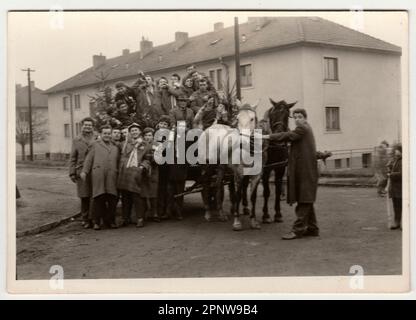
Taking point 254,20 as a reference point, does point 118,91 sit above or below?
below

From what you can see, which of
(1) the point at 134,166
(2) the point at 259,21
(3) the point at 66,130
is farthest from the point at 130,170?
(2) the point at 259,21

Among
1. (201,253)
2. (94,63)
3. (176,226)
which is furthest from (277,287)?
(94,63)

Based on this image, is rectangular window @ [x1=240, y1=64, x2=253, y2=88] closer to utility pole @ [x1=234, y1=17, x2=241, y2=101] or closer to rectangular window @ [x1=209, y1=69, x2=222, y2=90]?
utility pole @ [x1=234, y1=17, x2=241, y2=101]

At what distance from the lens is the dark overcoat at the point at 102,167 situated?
6543 mm

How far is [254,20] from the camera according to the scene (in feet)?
18.4

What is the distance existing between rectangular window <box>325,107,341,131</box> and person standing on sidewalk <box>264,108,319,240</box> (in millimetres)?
1229

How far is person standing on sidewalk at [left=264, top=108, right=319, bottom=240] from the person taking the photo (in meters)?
5.85

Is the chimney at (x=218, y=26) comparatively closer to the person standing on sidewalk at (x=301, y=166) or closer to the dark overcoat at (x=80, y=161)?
the person standing on sidewalk at (x=301, y=166)

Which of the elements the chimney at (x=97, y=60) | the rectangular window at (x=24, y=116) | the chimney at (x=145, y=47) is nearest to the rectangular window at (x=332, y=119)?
the chimney at (x=145, y=47)

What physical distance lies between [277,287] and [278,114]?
214cm

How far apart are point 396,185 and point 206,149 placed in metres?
2.29

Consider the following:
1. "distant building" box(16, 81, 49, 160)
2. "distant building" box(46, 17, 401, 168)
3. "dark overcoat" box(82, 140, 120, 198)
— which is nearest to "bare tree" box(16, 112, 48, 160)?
"distant building" box(16, 81, 49, 160)

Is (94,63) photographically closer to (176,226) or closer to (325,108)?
(176,226)

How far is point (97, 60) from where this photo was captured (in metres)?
6.26
